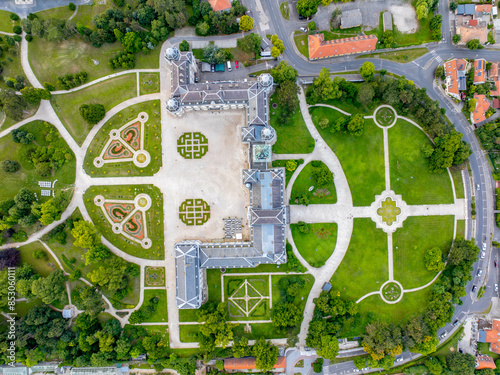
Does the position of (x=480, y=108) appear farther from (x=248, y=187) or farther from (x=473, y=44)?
(x=248, y=187)

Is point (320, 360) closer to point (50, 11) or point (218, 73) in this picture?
point (218, 73)

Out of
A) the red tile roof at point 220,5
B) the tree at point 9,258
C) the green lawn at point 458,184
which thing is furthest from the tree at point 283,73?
the tree at point 9,258

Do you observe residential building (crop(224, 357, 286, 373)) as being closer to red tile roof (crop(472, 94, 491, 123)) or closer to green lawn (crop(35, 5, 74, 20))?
red tile roof (crop(472, 94, 491, 123))

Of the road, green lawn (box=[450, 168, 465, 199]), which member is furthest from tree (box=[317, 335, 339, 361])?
green lawn (box=[450, 168, 465, 199])

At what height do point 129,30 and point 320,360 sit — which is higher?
point 129,30

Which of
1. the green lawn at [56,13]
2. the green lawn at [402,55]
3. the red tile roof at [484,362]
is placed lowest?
the red tile roof at [484,362]

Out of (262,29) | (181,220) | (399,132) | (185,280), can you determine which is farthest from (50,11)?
(399,132)

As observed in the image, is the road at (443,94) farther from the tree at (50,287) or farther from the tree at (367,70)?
the tree at (50,287)
